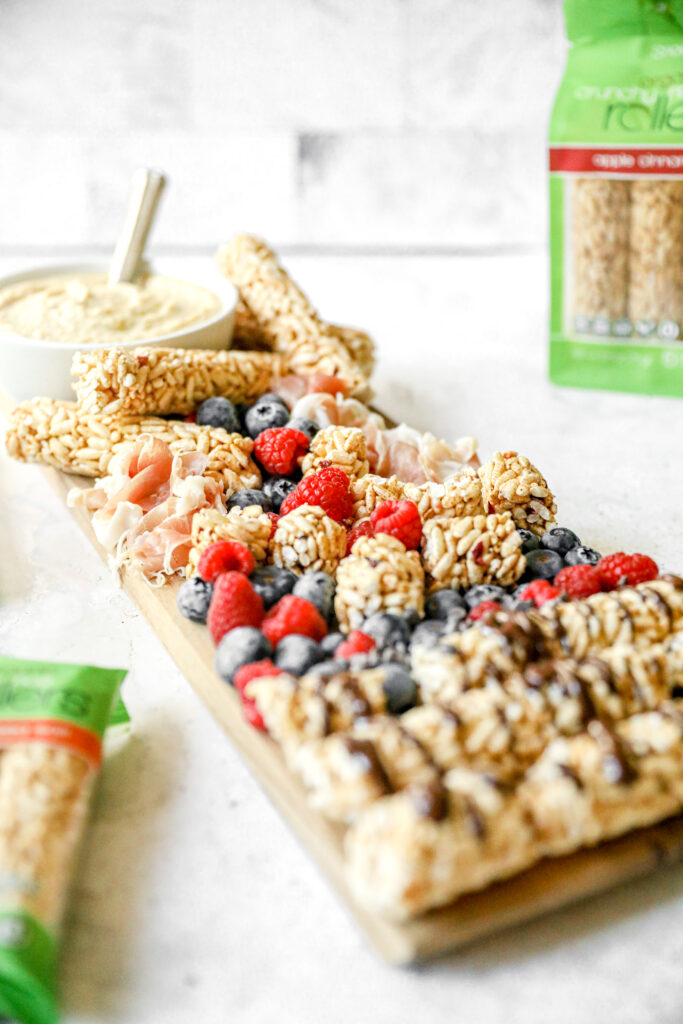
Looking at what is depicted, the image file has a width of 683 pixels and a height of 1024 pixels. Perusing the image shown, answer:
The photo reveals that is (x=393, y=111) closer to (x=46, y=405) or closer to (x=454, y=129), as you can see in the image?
(x=454, y=129)

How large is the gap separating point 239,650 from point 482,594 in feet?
0.86

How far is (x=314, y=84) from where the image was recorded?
2807 millimetres

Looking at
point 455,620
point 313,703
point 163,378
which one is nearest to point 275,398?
point 163,378

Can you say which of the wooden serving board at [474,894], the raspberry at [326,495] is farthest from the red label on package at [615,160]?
the wooden serving board at [474,894]

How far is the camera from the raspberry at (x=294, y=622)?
960 millimetres

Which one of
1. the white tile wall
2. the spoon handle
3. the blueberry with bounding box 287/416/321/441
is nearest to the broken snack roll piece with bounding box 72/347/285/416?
the blueberry with bounding box 287/416/321/441

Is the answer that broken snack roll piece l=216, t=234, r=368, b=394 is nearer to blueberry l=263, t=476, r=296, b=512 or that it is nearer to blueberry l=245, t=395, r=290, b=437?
blueberry l=245, t=395, r=290, b=437

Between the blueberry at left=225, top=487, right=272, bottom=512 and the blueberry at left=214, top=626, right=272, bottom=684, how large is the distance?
0.95 feet

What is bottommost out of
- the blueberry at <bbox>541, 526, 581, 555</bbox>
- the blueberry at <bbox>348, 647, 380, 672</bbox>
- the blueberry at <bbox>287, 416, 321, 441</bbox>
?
the blueberry at <bbox>541, 526, 581, 555</bbox>

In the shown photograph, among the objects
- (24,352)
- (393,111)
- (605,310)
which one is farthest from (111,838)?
(393,111)

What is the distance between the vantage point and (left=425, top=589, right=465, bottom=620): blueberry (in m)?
1.01

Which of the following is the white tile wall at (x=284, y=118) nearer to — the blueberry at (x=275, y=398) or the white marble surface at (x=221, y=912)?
the blueberry at (x=275, y=398)

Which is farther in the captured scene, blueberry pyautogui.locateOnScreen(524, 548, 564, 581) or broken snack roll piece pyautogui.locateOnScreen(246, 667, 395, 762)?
blueberry pyautogui.locateOnScreen(524, 548, 564, 581)

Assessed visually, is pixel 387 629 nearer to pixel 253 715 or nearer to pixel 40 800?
pixel 253 715
